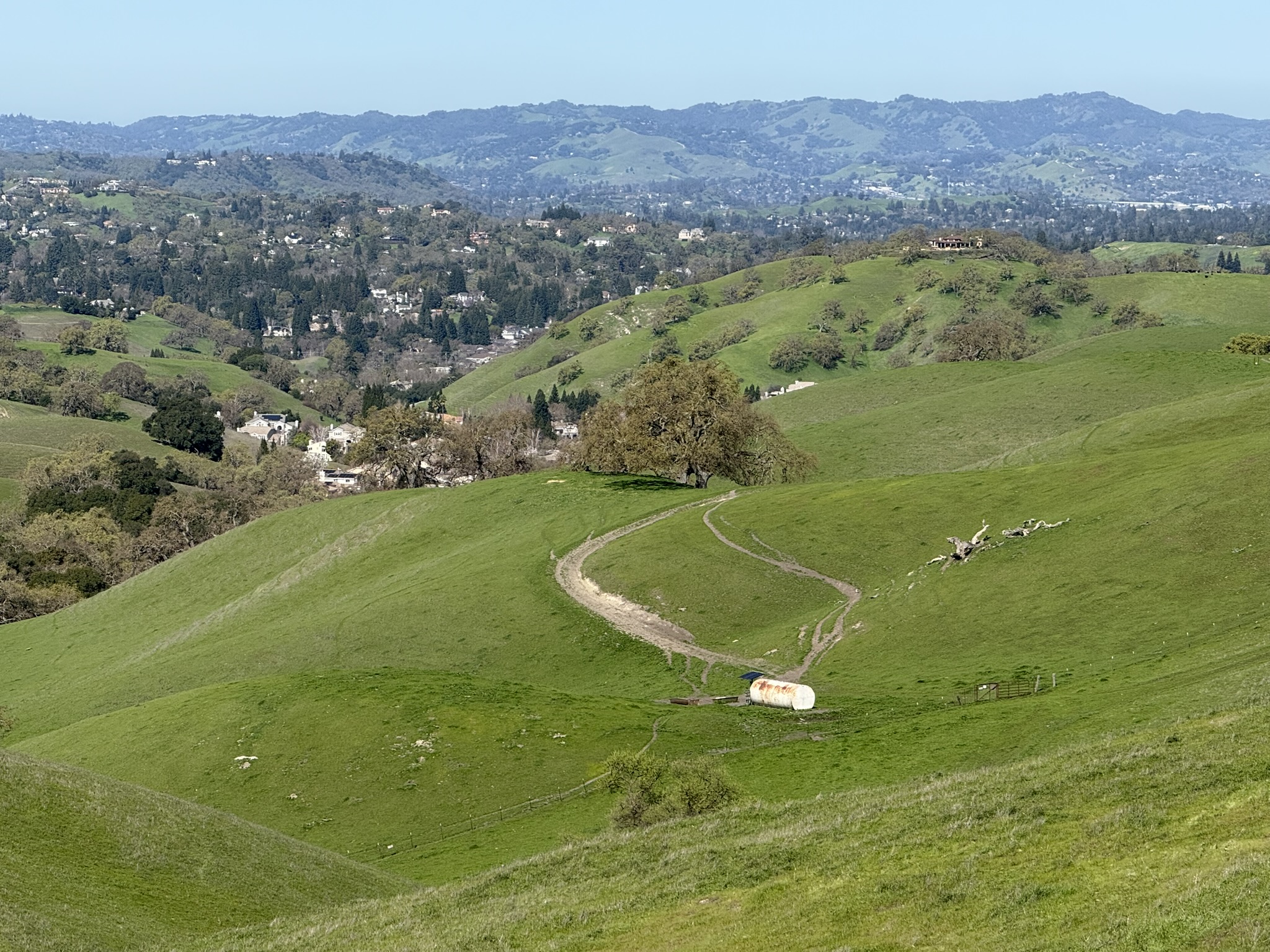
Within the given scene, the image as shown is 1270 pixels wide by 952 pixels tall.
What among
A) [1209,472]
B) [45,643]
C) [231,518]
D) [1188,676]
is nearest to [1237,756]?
[1188,676]

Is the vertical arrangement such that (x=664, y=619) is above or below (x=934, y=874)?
below

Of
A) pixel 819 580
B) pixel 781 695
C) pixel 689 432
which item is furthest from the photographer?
pixel 689 432

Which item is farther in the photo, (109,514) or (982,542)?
(109,514)

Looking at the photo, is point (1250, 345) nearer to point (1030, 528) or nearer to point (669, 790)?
point (1030, 528)

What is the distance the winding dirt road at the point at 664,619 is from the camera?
227 ft

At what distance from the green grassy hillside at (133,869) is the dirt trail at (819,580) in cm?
2718

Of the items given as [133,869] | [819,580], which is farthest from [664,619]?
[133,869]

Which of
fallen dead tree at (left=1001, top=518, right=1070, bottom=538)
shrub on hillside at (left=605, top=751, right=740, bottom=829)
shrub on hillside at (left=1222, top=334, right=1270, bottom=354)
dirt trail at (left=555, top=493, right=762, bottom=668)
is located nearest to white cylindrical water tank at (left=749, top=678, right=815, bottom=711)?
dirt trail at (left=555, top=493, right=762, bottom=668)

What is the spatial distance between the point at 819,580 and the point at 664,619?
975 centimetres

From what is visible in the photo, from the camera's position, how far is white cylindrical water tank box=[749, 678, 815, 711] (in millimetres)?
59531

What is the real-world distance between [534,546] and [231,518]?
244 ft

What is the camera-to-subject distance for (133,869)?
40.7m

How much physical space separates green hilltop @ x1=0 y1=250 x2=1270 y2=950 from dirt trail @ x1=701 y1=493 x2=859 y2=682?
0.58 metres

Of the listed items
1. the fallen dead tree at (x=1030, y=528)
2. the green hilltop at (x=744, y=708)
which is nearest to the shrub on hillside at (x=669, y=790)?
the green hilltop at (x=744, y=708)
